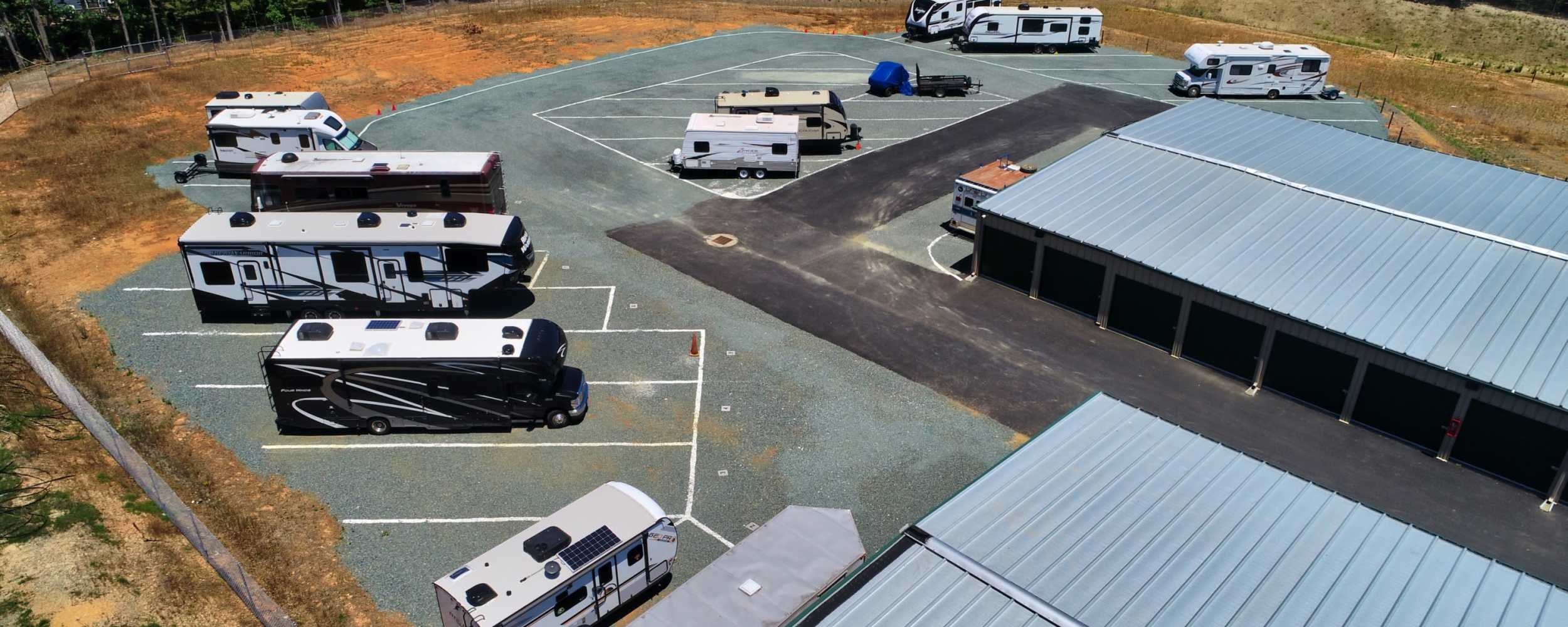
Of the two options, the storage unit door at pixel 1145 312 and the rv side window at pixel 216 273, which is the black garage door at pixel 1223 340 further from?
the rv side window at pixel 216 273

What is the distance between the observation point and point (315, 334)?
2609cm

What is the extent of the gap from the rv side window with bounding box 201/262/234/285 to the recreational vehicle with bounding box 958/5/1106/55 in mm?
48672

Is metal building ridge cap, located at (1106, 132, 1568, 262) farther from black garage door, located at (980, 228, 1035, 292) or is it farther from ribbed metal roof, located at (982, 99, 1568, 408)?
black garage door, located at (980, 228, 1035, 292)

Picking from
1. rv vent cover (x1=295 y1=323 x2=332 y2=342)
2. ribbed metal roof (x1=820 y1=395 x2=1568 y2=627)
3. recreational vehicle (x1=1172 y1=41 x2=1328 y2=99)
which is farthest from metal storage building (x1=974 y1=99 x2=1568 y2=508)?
rv vent cover (x1=295 y1=323 x2=332 y2=342)

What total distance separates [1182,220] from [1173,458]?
14.4m

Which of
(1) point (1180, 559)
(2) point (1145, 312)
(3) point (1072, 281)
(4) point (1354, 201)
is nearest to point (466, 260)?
(3) point (1072, 281)

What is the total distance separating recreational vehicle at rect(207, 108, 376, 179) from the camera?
142 feet

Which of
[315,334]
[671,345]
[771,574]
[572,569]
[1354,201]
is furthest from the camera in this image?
[1354,201]

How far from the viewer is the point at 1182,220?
107 ft

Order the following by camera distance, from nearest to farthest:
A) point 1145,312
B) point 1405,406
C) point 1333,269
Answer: point 1405,406 < point 1333,269 < point 1145,312

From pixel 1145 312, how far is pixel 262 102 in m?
41.2

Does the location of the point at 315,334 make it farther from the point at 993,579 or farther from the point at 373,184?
the point at 993,579

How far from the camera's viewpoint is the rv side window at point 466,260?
30953 mm

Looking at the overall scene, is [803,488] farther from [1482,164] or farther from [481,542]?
[1482,164]
